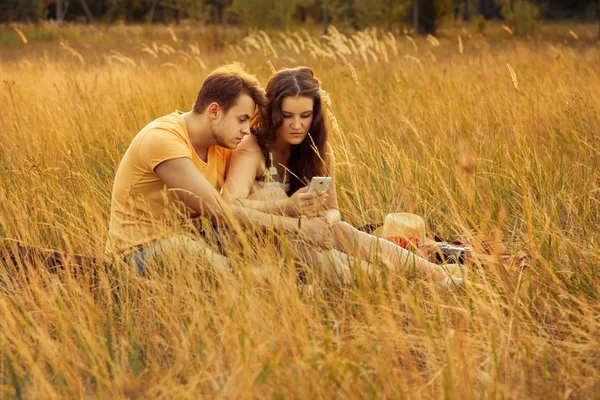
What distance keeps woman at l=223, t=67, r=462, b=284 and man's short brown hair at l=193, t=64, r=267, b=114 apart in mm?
252

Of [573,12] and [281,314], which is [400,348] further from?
[573,12]

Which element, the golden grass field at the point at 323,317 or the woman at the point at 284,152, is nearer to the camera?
the golden grass field at the point at 323,317

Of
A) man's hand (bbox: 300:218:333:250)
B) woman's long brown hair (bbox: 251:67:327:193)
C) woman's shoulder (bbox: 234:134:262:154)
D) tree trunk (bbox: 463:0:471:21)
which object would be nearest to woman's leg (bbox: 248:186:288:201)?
woman's long brown hair (bbox: 251:67:327:193)

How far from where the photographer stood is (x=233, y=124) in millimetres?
3334

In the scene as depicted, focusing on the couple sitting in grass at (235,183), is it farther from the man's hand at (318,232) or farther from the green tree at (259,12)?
the green tree at (259,12)

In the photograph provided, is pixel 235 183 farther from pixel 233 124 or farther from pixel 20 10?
pixel 20 10

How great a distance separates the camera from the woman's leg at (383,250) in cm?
285

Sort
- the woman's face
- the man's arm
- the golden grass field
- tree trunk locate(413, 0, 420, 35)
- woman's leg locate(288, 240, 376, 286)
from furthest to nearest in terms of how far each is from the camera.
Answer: tree trunk locate(413, 0, 420, 35), the woman's face, the man's arm, woman's leg locate(288, 240, 376, 286), the golden grass field

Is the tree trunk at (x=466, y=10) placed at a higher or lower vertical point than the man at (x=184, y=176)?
lower

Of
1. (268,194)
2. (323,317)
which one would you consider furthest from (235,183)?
(323,317)

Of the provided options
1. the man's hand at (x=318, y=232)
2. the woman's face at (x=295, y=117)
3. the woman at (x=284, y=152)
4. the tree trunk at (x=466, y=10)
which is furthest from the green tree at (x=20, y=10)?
the man's hand at (x=318, y=232)

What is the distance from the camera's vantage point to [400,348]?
7.23ft

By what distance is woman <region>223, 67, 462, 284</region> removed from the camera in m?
3.52

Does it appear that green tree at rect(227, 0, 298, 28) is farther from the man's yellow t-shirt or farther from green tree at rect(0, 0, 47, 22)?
the man's yellow t-shirt
